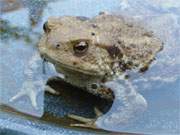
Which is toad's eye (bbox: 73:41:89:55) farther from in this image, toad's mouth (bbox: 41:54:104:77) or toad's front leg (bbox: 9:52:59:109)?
toad's front leg (bbox: 9:52:59:109)

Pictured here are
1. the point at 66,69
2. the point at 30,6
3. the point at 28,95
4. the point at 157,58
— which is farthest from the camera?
the point at 30,6

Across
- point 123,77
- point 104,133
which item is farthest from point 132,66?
point 104,133

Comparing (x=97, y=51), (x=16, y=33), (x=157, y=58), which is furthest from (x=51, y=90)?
(x=157, y=58)

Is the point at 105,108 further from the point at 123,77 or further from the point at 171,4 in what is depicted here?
the point at 171,4

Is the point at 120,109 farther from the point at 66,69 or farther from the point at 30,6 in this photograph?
the point at 30,6

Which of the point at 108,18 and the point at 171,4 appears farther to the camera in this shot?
the point at 171,4

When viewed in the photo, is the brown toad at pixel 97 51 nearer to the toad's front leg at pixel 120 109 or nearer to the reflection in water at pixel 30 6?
the toad's front leg at pixel 120 109
